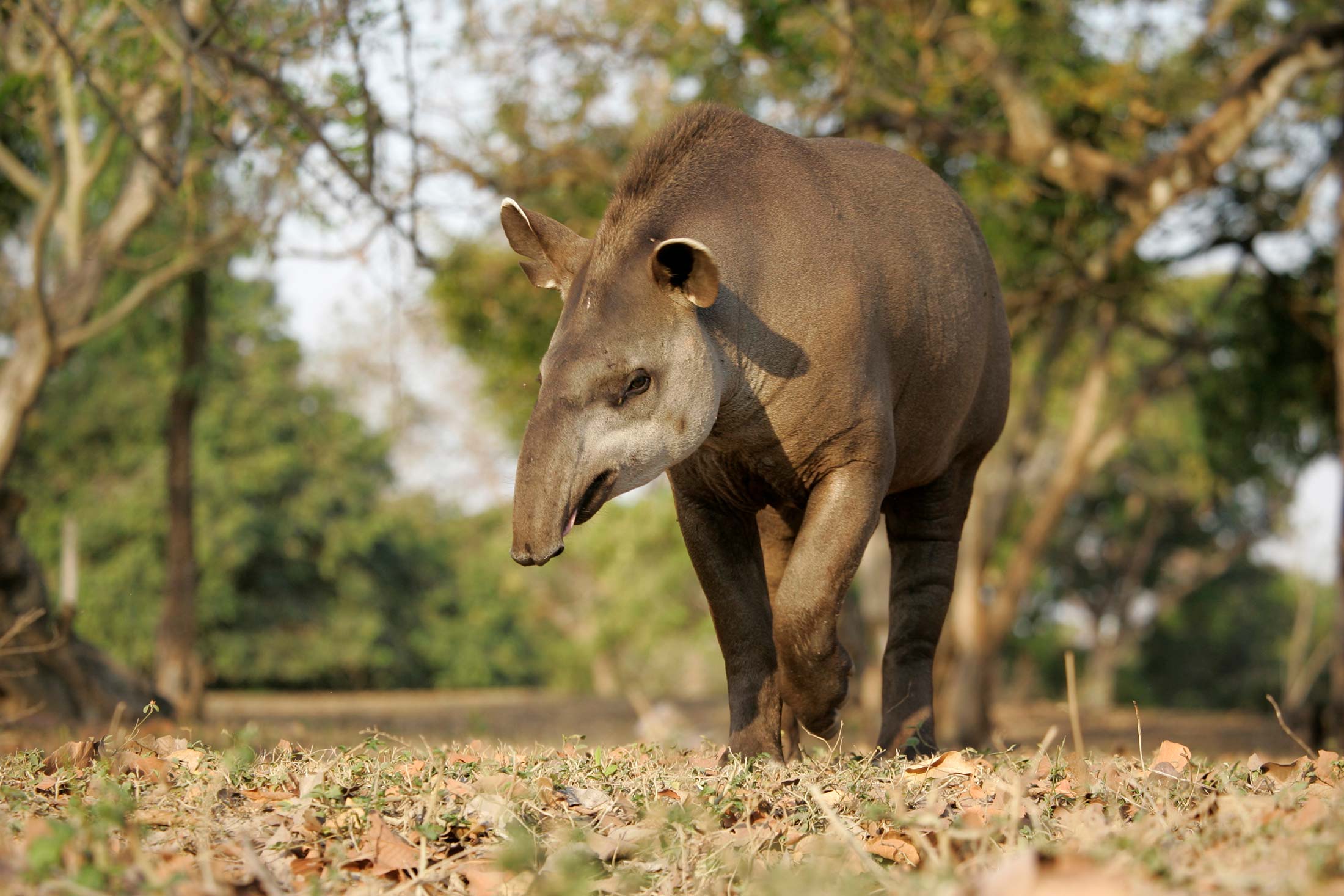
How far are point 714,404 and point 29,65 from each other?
853cm

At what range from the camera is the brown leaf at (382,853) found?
3.12 m

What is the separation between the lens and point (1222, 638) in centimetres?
3744

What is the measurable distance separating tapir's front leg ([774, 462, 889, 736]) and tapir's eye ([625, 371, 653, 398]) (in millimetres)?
766

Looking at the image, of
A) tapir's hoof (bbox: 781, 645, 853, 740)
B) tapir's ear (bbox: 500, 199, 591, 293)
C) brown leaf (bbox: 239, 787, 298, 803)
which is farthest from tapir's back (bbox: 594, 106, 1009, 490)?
brown leaf (bbox: 239, 787, 298, 803)

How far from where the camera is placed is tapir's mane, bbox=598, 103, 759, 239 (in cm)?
465

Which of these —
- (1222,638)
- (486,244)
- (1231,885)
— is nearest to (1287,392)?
(486,244)

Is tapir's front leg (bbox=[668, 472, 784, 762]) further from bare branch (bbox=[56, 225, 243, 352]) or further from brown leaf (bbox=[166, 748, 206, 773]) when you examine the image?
bare branch (bbox=[56, 225, 243, 352])

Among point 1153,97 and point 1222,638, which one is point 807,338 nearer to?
point 1153,97

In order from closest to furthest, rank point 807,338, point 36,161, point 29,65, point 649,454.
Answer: point 649,454 → point 807,338 → point 29,65 → point 36,161

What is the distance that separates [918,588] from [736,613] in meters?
0.94

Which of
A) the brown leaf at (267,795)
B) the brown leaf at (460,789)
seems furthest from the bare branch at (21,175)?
the brown leaf at (460,789)

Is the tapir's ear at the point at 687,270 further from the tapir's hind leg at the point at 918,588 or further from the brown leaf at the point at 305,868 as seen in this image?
the brown leaf at the point at 305,868

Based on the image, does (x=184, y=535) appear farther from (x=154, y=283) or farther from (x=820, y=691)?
(x=820, y=691)

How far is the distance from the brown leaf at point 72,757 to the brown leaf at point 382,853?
4.48 feet
